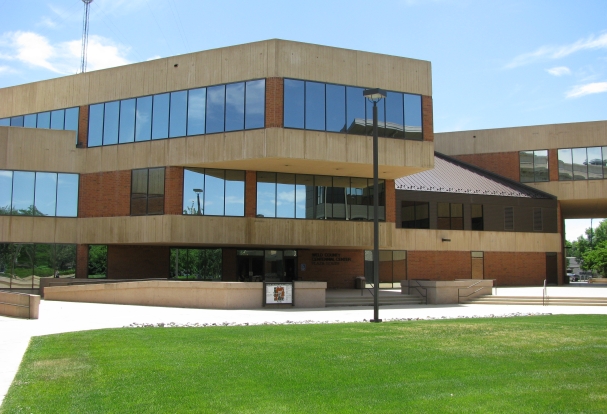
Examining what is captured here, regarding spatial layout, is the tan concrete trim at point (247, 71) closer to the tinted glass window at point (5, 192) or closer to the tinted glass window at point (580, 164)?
the tinted glass window at point (5, 192)

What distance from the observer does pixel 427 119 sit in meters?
30.5

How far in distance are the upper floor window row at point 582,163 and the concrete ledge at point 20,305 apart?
39715 millimetres

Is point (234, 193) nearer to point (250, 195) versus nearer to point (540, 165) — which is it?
point (250, 195)

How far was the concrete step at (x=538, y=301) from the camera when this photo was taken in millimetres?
28953

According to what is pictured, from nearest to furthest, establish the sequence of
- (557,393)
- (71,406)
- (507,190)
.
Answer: (71,406) → (557,393) → (507,190)

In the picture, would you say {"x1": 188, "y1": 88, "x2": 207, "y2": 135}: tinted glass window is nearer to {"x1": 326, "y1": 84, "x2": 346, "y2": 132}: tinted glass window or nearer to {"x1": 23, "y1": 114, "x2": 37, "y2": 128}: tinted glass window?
{"x1": 326, "y1": 84, "x2": 346, "y2": 132}: tinted glass window

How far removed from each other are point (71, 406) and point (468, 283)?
25552mm

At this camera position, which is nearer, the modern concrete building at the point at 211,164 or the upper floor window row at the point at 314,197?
the modern concrete building at the point at 211,164

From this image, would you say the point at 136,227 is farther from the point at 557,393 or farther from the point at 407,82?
the point at 557,393

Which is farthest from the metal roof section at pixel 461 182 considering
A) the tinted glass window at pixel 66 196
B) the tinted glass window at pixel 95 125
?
the tinted glass window at pixel 66 196

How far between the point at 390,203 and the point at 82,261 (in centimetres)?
1643

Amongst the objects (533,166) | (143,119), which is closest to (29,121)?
(143,119)

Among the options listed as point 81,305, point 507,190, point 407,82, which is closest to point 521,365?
point 81,305

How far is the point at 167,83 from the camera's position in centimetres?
2986
